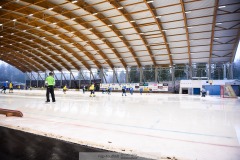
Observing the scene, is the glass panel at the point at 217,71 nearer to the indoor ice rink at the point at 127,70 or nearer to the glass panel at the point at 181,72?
the indoor ice rink at the point at 127,70

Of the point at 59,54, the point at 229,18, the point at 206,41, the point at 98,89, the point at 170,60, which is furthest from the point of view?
the point at 98,89

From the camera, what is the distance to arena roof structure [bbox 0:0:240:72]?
21.5 meters

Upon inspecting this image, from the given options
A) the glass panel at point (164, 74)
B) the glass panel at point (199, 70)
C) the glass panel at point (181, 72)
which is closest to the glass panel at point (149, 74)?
the glass panel at point (164, 74)

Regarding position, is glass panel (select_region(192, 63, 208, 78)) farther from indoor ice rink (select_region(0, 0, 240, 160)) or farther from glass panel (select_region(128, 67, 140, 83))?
glass panel (select_region(128, 67, 140, 83))

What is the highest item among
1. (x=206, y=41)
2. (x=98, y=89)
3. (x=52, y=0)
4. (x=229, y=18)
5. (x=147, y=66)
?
(x=52, y=0)

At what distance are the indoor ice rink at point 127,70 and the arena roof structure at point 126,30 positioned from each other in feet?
0.47

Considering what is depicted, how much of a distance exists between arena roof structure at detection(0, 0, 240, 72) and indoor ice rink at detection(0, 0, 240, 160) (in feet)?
0.47

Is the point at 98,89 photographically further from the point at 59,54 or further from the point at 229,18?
the point at 229,18

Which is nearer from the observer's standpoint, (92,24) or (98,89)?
(92,24)

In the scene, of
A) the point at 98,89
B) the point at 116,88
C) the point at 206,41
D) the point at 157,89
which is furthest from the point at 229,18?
the point at 98,89

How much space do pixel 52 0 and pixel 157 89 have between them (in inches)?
949

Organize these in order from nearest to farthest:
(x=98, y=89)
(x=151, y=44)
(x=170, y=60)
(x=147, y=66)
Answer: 1. (x=151, y=44)
2. (x=170, y=60)
3. (x=147, y=66)
4. (x=98, y=89)

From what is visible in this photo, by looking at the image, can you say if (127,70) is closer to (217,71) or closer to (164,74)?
(164,74)

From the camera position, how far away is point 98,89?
43.7 meters
